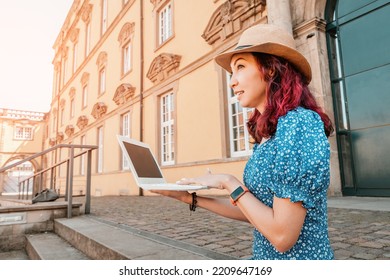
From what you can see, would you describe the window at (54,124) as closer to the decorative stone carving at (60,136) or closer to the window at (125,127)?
the decorative stone carving at (60,136)

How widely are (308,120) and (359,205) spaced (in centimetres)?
367

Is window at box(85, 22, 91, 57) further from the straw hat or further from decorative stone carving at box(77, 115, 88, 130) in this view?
the straw hat

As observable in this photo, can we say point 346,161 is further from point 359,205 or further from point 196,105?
point 196,105

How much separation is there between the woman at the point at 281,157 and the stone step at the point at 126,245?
103 cm

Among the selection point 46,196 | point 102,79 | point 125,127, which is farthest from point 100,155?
point 46,196

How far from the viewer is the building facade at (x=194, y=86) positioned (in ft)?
16.3

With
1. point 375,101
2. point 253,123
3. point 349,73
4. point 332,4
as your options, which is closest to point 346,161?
point 375,101

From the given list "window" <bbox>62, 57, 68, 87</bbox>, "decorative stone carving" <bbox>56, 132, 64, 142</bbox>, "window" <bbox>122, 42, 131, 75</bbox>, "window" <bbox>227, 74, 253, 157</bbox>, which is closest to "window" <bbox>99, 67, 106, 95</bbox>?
"window" <bbox>122, 42, 131, 75</bbox>

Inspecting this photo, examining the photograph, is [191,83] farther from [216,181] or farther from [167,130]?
[216,181]

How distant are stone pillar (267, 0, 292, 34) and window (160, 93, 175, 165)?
14.3 feet

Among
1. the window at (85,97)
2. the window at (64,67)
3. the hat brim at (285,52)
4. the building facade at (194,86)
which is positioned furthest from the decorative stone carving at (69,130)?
the hat brim at (285,52)

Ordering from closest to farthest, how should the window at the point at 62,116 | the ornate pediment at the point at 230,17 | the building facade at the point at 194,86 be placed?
the building facade at the point at 194,86
the ornate pediment at the point at 230,17
the window at the point at 62,116

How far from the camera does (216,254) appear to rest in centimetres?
191

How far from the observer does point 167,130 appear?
908cm
